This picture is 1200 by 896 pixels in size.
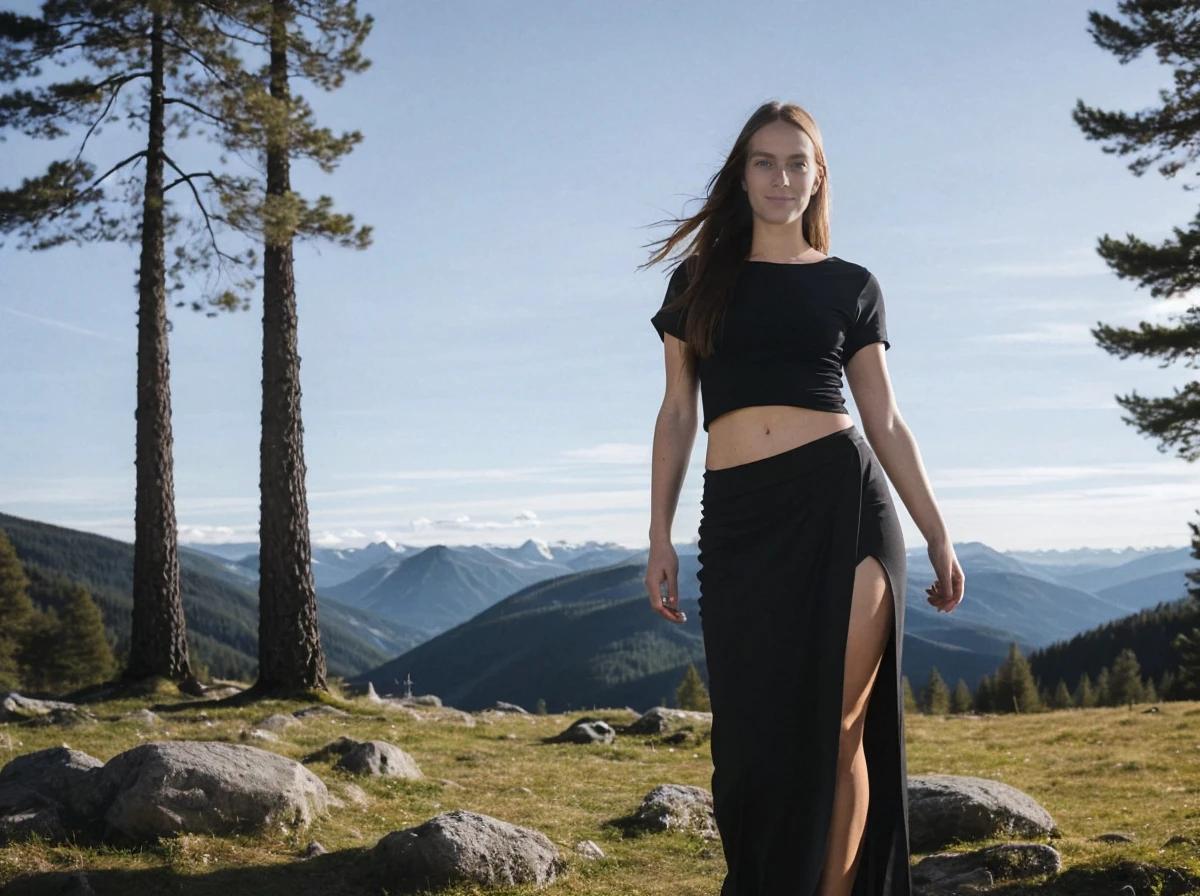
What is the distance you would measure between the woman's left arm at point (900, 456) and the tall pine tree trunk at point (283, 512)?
12.5 meters

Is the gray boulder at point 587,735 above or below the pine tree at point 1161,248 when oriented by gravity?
below

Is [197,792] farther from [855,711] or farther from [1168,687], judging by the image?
[1168,687]

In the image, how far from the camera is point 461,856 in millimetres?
6188

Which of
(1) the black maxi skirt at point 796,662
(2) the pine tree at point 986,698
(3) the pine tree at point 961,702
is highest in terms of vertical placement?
(1) the black maxi skirt at point 796,662

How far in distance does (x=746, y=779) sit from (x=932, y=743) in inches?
444

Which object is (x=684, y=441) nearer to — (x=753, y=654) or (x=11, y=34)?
(x=753, y=654)

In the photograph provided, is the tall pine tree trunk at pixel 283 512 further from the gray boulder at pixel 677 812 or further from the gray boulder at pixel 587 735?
the gray boulder at pixel 677 812

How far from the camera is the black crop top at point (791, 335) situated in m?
4.02

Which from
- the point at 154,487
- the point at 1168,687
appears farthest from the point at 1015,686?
the point at 154,487

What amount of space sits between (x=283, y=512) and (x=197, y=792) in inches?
362

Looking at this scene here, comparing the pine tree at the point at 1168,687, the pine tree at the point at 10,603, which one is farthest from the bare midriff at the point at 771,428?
the pine tree at the point at 10,603

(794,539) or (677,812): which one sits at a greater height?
(794,539)

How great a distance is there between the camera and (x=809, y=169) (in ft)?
14.1

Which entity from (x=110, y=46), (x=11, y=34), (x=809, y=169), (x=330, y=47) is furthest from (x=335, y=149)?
(x=809, y=169)
